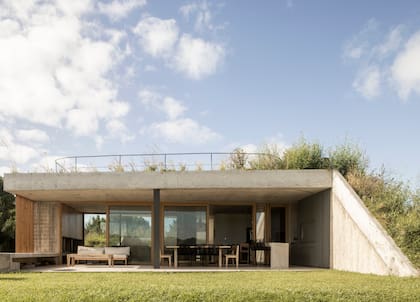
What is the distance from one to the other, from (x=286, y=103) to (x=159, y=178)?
4.58 m

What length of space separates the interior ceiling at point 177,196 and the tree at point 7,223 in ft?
36.7

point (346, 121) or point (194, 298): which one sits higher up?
point (346, 121)

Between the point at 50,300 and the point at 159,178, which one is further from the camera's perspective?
the point at 159,178

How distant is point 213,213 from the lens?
1838 cm

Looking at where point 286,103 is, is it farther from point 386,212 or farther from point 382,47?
point 386,212

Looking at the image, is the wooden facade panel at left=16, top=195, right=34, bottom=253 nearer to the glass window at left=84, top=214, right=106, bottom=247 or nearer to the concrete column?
the concrete column

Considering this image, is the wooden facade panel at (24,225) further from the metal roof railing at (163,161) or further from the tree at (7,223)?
the tree at (7,223)

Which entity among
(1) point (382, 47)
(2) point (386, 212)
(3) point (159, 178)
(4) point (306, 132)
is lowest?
(2) point (386, 212)

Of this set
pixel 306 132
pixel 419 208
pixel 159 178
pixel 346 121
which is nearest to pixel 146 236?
pixel 159 178

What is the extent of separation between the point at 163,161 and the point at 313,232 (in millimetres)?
4977

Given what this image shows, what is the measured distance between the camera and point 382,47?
572 inches

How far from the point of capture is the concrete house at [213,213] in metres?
12.9

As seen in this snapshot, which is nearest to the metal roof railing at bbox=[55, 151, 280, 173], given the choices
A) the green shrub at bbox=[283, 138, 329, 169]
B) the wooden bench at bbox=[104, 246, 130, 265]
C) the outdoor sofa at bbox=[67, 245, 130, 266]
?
the green shrub at bbox=[283, 138, 329, 169]

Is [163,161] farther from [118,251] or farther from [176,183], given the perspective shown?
[118,251]
